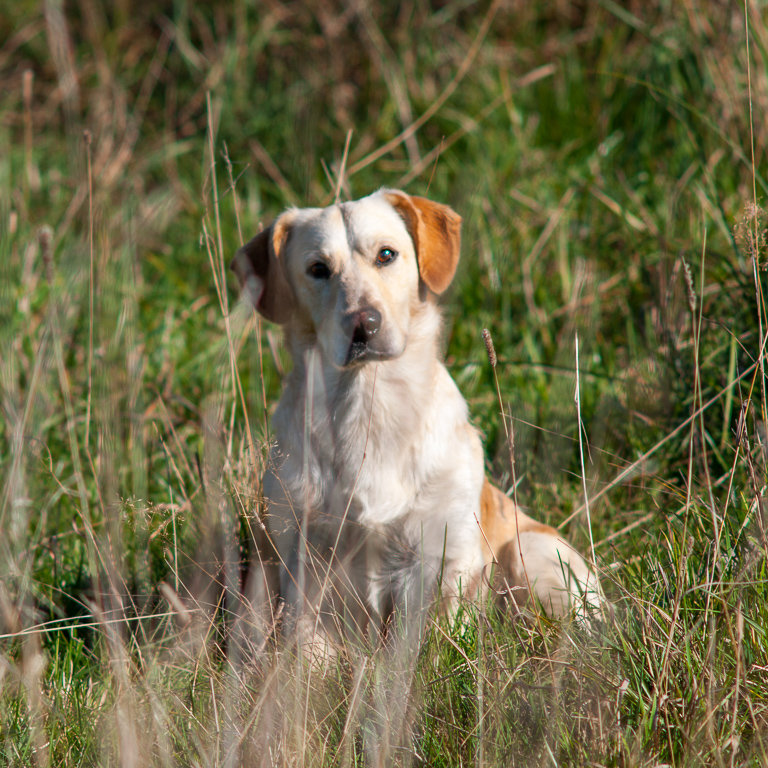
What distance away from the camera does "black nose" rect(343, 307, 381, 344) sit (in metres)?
2.21

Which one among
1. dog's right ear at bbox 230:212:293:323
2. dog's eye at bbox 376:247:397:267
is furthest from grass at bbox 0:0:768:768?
dog's eye at bbox 376:247:397:267

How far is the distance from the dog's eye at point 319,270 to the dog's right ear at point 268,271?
0.10 m

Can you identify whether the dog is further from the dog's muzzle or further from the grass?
the grass

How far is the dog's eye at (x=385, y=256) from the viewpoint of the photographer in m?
2.45

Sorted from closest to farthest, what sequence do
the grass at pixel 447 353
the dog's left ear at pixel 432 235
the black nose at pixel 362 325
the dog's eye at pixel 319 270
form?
the grass at pixel 447 353, the black nose at pixel 362 325, the dog's eye at pixel 319 270, the dog's left ear at pixel 432 235

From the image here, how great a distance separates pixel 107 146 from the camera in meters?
5.23

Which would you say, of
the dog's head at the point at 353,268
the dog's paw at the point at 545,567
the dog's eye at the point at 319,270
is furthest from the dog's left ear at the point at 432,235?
the dog's paw at the point at 545,567

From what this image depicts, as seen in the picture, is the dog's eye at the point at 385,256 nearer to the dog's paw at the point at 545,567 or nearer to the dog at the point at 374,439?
the dog at the point at 374,439

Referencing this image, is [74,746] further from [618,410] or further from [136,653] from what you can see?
[618,410]

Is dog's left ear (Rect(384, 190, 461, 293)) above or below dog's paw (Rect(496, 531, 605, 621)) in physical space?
above

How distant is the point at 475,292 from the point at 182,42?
302cm

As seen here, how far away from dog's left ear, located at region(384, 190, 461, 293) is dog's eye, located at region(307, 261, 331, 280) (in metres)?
0.30

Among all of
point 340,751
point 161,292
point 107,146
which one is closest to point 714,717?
point 340,751

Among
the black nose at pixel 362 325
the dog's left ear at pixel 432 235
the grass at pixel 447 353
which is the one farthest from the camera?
the dog's left ear at pixel 432 235
